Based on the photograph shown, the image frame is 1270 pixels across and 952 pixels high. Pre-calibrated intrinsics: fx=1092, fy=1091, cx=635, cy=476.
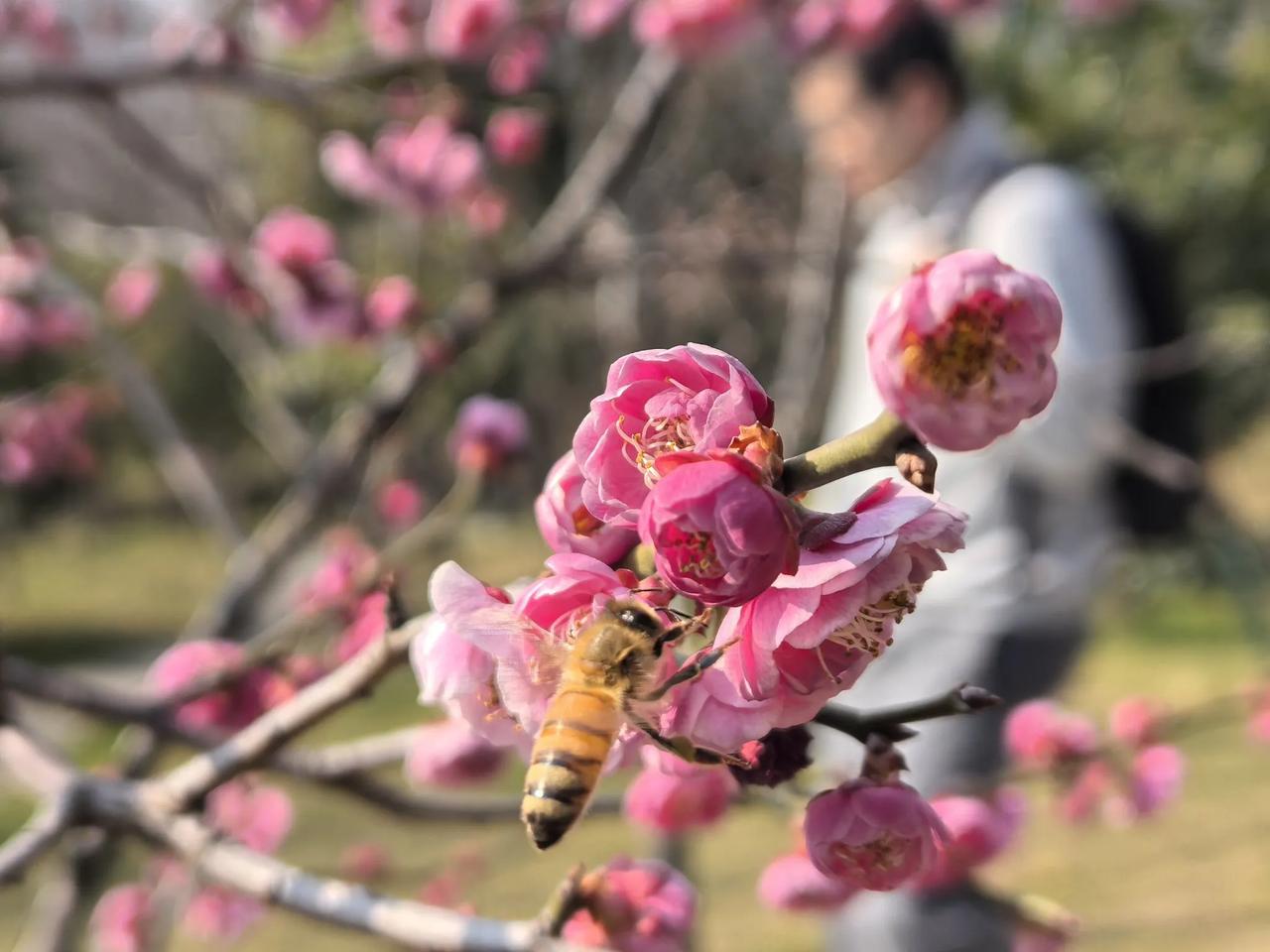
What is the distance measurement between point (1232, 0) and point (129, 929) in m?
8.53

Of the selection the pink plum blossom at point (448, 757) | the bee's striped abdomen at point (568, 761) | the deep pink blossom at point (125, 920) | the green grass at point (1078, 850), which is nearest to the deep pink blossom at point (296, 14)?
the green grass at point (1078, 850)

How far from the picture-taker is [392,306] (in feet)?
7.04

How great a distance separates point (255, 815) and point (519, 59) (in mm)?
1872

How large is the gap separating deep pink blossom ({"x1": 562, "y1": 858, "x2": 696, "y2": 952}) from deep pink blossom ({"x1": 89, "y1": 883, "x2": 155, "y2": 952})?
1.45m

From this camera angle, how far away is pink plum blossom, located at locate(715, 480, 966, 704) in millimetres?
548

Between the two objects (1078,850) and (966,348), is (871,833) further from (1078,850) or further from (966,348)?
(1078,850)

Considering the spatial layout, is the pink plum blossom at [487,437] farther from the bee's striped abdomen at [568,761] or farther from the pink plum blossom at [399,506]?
the pink plum blossom at [399,506]

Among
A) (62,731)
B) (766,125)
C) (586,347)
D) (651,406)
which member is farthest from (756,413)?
(586,347)

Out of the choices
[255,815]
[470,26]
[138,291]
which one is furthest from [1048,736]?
[138,291]

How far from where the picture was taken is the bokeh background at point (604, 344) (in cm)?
297

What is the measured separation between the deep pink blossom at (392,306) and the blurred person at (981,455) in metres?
0.89

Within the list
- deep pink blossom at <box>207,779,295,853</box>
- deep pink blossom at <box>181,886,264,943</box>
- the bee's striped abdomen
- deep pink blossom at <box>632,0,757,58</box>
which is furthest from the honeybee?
deep pink blossom at <box>632,0,757,58</box>

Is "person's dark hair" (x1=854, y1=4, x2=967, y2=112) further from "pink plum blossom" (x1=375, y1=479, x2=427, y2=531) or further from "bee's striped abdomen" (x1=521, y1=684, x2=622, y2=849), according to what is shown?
"bee's striped abdomen" (x1=521, y1=684, x2=622, y2=849)

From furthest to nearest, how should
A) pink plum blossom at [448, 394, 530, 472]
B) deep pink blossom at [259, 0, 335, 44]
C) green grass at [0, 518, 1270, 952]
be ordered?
green grass at [0, 518, 1270, 952] < deep pink blossom at [259, 0, 335, 44] < pink plum blossom at [448, 394, 530, 472]
